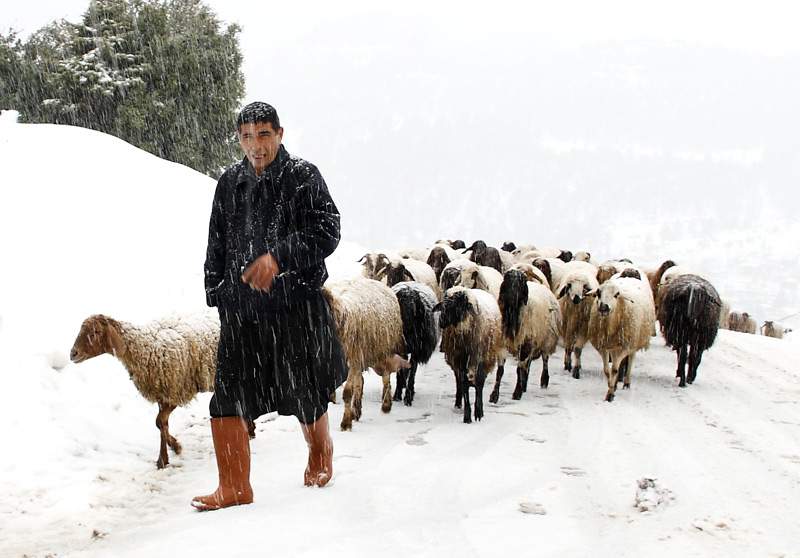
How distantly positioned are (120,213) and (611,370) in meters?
9.50

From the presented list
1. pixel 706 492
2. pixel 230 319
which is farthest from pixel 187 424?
pixel 706 492

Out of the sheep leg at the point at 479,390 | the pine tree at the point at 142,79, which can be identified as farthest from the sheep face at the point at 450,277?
the pine tree at the point at 142,79

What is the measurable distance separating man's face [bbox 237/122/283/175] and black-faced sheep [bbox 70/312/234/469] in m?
2.68

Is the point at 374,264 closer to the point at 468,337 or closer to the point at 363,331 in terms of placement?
the point at 468,337

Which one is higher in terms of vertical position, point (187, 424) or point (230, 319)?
point (230, 319)

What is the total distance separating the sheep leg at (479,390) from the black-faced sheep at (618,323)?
2.06 metres

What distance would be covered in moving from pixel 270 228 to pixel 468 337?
14.2 feet

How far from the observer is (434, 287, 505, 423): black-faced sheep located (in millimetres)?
7320

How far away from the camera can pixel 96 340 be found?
17.1 ft

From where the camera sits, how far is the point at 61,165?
1363 cm

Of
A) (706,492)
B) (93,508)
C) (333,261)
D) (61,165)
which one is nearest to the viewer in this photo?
(93,508)

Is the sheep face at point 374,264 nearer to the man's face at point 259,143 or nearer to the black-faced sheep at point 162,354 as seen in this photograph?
the black-faced sheep at point 162,354

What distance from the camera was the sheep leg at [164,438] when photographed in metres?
5.16

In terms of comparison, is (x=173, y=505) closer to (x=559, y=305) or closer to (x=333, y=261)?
(x=559, y=305)
